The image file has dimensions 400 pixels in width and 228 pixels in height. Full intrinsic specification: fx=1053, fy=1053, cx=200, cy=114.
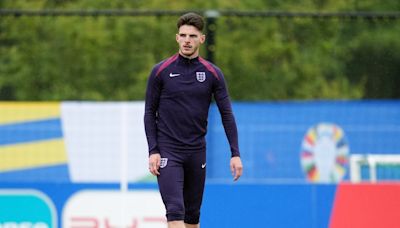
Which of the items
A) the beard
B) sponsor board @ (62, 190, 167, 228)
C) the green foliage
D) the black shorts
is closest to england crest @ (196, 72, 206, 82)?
the beard

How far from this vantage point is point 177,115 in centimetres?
786

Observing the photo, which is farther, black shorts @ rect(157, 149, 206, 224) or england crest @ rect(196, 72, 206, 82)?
england crest @ rect(196, 72, 206, 82)

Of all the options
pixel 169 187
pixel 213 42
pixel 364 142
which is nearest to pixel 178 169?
pixel 169 187

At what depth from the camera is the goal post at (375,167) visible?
1312cm

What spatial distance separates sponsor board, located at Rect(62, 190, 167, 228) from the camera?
370 inches

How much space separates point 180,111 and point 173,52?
6864 millimetres

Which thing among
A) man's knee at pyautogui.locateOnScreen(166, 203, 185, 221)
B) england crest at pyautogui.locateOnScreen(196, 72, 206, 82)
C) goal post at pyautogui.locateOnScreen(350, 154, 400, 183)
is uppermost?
england crest at pyautogui.locateOnScreen(196, 72, 206, 82)

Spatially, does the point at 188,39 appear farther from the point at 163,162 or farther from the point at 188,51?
the point at 163,162

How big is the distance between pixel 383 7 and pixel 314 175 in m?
8.56

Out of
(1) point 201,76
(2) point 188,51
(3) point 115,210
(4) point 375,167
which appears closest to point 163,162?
(1) point 201,76

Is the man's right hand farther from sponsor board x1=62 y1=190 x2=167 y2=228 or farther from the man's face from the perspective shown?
sponsor board x1=62 y1=190 x2=167 y2=228

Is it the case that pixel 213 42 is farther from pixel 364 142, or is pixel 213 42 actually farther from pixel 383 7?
pixel 383 7

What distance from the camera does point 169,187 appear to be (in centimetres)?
780

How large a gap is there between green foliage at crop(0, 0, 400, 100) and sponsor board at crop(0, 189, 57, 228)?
4.89m
